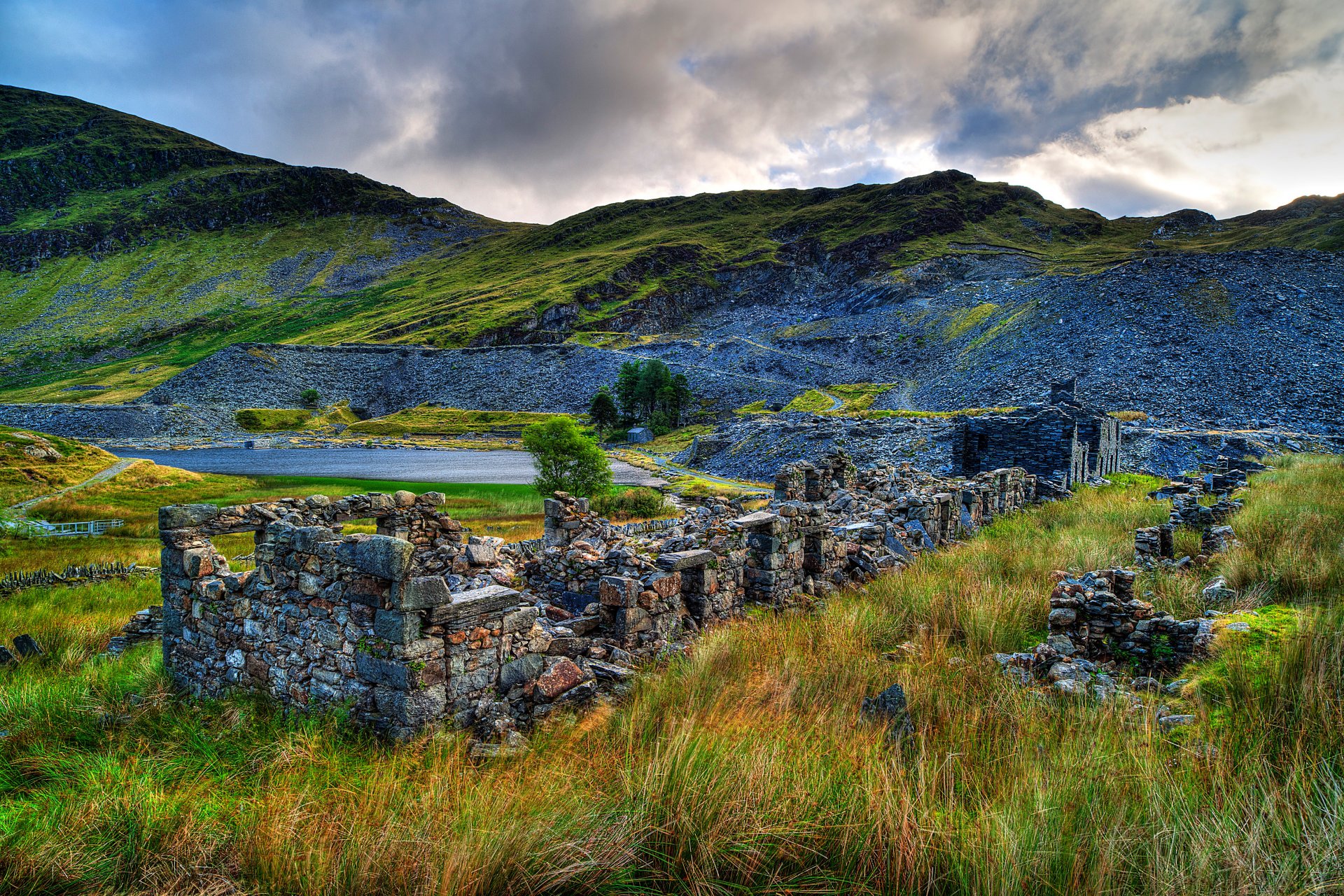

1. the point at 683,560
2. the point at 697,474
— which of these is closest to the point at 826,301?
the point at 697,474

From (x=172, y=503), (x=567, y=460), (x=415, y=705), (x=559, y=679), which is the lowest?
(x=172, y=503)

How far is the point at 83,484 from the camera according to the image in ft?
128

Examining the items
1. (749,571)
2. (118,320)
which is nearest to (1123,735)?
(749,571)

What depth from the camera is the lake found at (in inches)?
2100

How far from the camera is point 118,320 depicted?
186 m

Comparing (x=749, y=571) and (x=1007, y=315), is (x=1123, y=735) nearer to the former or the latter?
(x=749, y=571)

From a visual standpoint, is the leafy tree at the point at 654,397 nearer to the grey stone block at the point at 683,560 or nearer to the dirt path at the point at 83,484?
the dirt path at the point at 83,484

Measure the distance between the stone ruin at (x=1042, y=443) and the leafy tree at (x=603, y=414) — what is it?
2648 inches

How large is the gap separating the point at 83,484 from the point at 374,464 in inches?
1046

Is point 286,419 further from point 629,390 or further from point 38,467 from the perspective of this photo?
point 38,467

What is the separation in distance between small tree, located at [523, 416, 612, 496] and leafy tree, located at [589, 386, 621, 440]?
52906mm

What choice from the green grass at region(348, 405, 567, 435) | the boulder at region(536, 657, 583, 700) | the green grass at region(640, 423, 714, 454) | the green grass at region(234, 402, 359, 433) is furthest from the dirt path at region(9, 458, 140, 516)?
the green grass at region(234, 402, 359, 433)

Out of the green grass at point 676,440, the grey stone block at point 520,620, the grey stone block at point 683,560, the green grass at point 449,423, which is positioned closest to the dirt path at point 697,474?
the green grass at point 676,440

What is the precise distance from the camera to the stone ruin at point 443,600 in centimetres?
574
